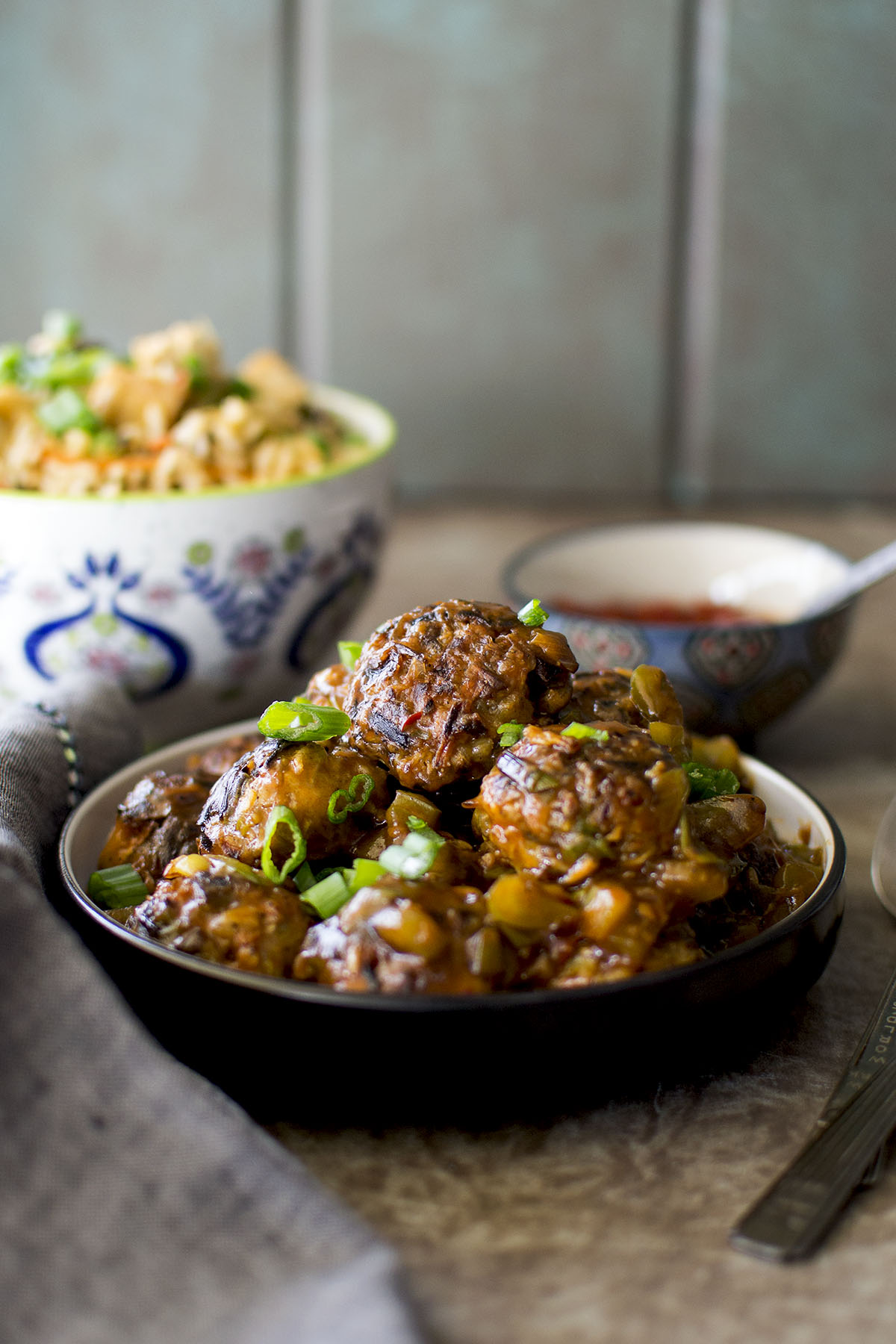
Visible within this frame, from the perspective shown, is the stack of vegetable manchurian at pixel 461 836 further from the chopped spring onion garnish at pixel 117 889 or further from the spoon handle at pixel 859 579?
the spoon handle at pixel 859 579

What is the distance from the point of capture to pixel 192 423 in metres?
1.91

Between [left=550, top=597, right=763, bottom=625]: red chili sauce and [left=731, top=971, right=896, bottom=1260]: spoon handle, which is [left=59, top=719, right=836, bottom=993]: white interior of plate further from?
[left=550, top=597, right=763, bottom=625]: red chili sauce

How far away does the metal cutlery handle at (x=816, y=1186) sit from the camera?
96cm

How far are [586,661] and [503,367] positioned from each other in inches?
71.7

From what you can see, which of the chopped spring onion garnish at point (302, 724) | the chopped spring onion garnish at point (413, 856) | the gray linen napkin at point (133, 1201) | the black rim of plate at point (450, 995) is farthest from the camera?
the chopped spring onion garnish at point (302, 724)

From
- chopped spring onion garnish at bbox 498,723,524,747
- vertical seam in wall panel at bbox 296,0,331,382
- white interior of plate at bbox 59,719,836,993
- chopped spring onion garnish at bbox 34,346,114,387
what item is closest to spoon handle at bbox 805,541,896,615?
white interior of plate at bbox 59,719,836,993

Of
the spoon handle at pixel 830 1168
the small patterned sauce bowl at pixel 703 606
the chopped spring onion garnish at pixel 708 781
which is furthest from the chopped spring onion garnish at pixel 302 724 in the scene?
the small patterned sauce bowl at pixel 703 606

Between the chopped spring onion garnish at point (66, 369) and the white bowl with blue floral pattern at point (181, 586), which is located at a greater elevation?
the chopped spring onion garnish at point (66, 369)

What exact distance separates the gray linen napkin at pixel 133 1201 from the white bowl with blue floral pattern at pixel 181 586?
706 mm

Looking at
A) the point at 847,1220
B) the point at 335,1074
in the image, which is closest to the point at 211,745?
the point at 335,1074

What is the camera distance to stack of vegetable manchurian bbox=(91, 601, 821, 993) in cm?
106

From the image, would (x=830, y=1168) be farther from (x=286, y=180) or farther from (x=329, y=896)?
(x=286, y=180)

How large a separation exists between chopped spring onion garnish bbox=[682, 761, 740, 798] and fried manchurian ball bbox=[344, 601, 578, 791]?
15 cm

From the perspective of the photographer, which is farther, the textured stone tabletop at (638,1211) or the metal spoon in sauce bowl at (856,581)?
the metal spoon in sauce bowl at (856,581)
